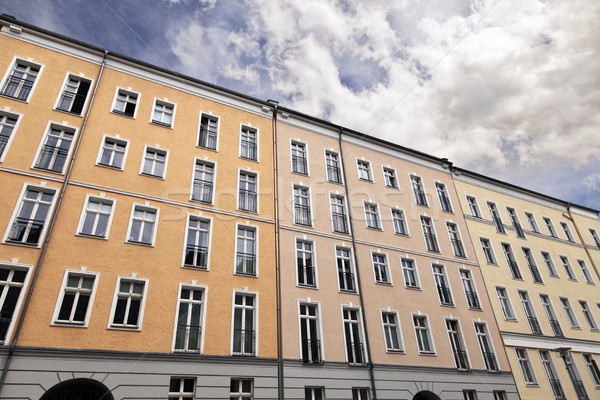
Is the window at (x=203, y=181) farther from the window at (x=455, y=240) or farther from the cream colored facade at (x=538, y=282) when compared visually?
the cream colored facade at (x=538, y=282)

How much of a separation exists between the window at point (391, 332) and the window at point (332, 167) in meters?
9.05

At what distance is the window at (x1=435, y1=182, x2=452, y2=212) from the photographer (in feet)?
97.7

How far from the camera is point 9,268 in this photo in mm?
14820

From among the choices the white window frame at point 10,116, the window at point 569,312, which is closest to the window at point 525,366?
the window at point 569,312

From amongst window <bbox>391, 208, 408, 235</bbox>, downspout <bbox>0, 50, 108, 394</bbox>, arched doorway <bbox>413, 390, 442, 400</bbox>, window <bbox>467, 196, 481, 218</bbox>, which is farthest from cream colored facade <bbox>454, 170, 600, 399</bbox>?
downspout <bbox>0, 50, 108, 394</bbox>

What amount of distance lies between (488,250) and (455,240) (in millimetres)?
3245

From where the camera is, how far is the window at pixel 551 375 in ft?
80.8

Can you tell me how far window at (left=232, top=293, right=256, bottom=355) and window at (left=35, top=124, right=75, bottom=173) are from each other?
10014 millimetres

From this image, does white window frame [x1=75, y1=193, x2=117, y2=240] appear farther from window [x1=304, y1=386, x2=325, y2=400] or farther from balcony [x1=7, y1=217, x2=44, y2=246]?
window [x1=304, y1=386, x2=325, y2=400]

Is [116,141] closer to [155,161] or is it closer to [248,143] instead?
[155,161]

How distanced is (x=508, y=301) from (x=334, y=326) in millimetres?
14457

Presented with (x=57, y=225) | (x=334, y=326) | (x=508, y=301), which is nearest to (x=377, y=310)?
(x=334, y=326)

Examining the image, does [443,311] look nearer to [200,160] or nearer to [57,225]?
[200,160]

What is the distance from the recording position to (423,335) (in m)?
22.7
